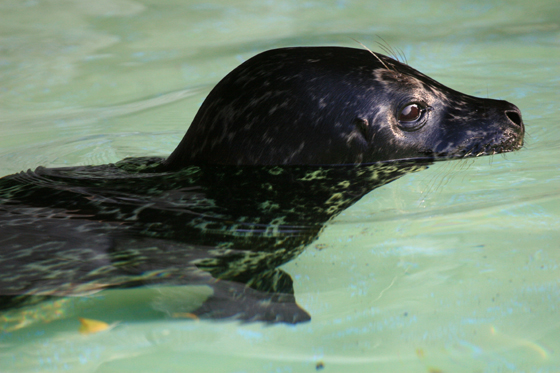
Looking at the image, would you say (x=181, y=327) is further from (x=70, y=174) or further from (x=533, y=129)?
(x=533, y=129)

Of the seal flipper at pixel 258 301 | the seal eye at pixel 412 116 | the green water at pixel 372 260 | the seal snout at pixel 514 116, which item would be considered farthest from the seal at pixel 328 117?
the seal flipper at pixel 258 301

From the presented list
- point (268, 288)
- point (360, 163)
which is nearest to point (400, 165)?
Answer: point (360, 163)

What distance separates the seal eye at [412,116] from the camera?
3.20 m

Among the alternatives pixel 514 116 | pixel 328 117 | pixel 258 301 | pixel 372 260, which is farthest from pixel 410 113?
pixel 258 301

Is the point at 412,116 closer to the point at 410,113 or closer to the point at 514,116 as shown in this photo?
the point at 410,113

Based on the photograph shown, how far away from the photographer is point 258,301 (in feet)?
8.51

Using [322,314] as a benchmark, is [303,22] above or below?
above

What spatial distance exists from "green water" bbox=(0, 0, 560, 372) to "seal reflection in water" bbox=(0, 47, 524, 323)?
4.5 inches

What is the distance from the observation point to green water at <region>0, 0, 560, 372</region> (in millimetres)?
2271

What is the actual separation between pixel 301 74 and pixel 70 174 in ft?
4.30

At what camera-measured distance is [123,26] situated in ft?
25.3

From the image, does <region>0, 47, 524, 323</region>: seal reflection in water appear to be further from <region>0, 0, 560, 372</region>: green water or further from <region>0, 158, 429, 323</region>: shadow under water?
<region>0, 0, 560, 372</region>: green water

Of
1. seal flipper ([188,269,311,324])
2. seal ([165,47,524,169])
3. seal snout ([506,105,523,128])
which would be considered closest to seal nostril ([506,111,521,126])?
seal snout ([506,105,523,128])

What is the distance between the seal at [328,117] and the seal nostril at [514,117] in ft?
0.50
